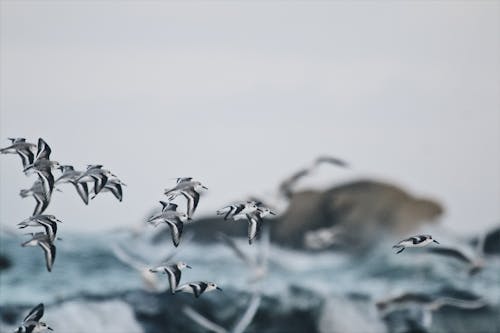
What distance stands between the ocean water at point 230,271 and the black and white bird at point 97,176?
455cm

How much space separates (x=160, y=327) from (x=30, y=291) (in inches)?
62.2

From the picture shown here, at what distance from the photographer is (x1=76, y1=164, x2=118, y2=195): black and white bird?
9.37 m

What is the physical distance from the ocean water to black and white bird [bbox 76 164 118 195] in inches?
179

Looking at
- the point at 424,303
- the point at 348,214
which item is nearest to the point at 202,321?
the point at 348,214

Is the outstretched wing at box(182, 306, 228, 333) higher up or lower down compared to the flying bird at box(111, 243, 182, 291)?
lower down

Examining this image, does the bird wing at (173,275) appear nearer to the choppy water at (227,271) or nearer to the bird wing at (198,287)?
the bird wing at (198,287)

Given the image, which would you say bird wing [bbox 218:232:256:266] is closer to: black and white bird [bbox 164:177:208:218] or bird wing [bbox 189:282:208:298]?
bird wing [bbox 189:282:208:298]

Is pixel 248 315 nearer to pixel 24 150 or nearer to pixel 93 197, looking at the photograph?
pixel 93 197

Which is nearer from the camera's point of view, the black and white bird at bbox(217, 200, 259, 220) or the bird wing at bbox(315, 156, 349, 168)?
the black and white bird at bbox(217, 200, 259, 220)

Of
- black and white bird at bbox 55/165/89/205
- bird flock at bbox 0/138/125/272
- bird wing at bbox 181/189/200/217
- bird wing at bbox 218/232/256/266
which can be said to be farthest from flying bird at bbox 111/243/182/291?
bird wing at bbox 181/189/200/217

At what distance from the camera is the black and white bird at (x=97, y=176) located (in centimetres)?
937

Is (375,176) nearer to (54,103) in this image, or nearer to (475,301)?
(475,301)

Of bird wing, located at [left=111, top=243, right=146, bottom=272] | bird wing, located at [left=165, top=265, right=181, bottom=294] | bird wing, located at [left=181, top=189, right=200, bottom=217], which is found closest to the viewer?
bird wing, located at [left=181, top=189, right=200, bottom=217]

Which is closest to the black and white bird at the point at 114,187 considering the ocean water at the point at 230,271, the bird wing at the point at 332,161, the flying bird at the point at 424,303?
the ocean water at the point at 230,271
